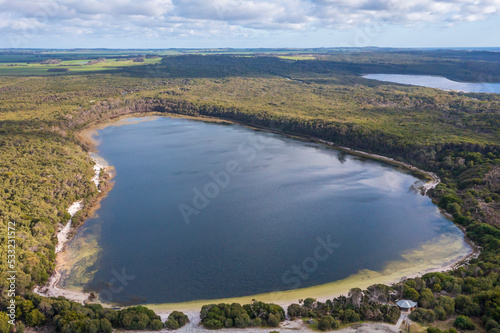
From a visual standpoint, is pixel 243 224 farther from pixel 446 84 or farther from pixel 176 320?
pixel 446 84

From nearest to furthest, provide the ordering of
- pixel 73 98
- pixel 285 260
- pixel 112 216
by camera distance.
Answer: pixel 285 260 < pixel 112 216 < pixel 73 98

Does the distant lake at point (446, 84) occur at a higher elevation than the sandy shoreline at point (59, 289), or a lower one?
higher

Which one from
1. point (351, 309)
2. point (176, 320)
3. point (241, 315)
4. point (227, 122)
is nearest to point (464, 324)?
point (351, 309)

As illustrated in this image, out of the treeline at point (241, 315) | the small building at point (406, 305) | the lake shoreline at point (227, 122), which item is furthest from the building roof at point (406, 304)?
the treeline at point (241, 315)

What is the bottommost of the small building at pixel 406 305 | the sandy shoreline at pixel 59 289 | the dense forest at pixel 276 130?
the sandy shoreline at pixel 59 289

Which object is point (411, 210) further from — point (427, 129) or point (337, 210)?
point (427, 129)

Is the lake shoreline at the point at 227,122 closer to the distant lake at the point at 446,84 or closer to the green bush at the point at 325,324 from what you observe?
the green bush at the point at 325,324

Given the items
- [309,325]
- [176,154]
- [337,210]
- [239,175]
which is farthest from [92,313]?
[176,154]
